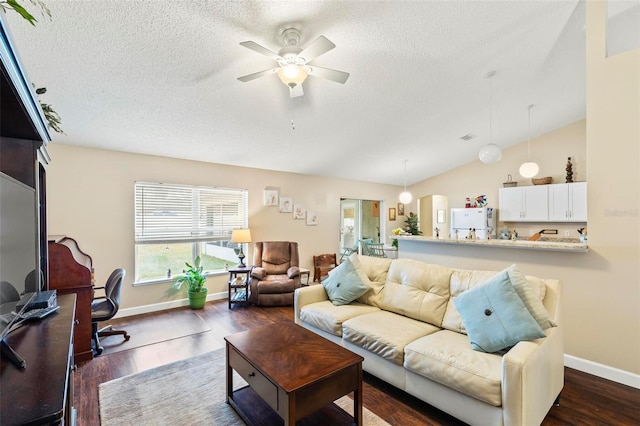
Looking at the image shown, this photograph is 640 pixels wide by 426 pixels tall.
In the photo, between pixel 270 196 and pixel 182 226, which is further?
pixel 270 196

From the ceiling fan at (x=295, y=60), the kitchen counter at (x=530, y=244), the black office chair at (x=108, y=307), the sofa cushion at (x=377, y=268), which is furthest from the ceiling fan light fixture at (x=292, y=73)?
the black office chair at (x=108, y=307)

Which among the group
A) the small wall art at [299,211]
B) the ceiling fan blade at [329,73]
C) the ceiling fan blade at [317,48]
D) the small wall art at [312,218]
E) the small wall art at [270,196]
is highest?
the ceiling fan blade at [317,48]

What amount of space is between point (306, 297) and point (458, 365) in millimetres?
1709

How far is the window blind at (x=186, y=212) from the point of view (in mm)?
4301

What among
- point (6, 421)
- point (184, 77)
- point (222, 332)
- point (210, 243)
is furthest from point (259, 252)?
point (6, 421)

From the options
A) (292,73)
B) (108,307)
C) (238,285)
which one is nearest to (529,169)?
(292,73)

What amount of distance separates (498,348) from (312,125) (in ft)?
10.9

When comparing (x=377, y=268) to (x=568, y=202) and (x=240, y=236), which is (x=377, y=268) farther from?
(x=568, y=202)

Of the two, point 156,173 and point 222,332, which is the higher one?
point 156,173

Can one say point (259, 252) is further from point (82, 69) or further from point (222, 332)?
point (82, 69)

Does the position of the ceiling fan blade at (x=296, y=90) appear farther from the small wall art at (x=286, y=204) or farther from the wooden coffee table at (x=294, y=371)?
the small wall art at (x=286, y=204)

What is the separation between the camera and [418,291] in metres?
2.75

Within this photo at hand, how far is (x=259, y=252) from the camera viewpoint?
17.0ft

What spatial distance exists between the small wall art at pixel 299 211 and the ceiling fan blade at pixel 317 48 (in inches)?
155
